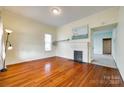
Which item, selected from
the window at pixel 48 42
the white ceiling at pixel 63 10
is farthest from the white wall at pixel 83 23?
the window at pixel 48 42

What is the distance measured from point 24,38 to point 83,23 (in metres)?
3.38

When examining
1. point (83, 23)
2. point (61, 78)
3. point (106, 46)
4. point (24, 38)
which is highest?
point (83, 23)

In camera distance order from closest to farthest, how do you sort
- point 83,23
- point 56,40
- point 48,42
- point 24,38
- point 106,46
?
1. point 24,38
2. point 83,23
3. point 48,42
4. point 56,40
5. point 106,46

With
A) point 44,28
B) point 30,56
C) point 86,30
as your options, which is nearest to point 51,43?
point 44,28

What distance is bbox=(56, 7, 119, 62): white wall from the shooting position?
3312 mm

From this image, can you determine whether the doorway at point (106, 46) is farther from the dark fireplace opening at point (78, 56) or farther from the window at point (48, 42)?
the window at point (48, 42)

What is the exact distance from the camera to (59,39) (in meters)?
6.29

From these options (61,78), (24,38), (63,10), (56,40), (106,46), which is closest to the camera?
(61,78)

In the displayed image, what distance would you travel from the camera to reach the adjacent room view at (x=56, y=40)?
9.80 ft

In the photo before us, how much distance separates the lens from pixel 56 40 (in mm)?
6480

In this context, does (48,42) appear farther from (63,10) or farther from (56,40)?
(63,10)

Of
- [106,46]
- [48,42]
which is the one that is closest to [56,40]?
[48,42]

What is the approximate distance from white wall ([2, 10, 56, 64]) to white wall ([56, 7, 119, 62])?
1228mm
